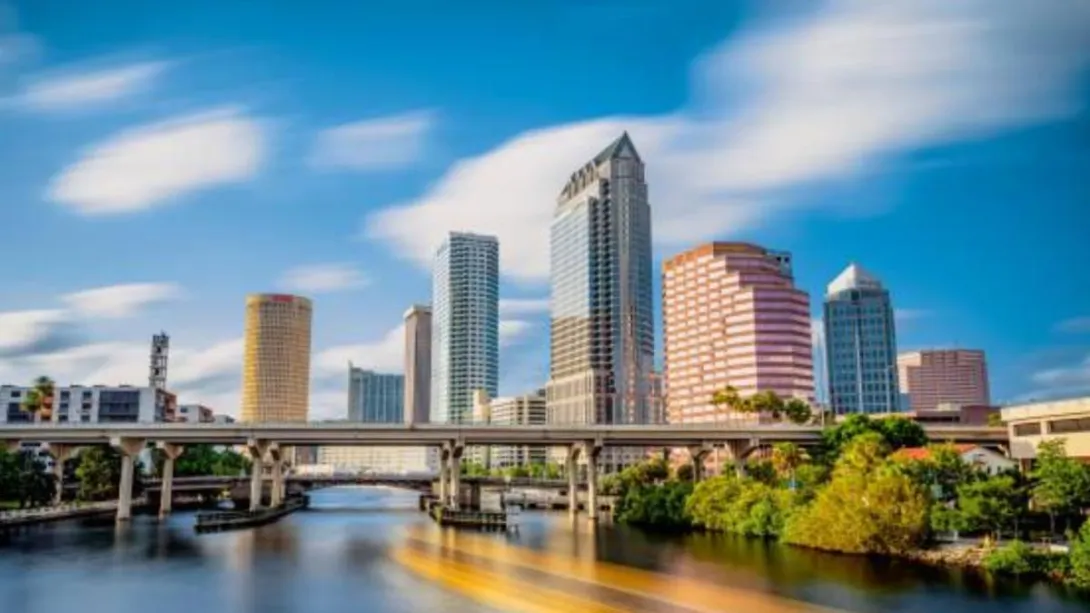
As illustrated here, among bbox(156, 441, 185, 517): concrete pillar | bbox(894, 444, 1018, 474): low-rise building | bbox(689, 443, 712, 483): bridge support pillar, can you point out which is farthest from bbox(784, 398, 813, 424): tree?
bbox(156, 441, 185, 517): concrete pillar

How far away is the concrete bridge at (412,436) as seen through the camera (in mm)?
139125

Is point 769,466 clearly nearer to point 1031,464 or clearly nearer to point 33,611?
point 1031,464

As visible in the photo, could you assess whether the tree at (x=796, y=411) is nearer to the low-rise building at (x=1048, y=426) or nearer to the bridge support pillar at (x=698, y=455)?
the bridge support pillar at (x=698, y=455)

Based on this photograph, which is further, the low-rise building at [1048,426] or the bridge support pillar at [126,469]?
the bridge support pillar at [126,469]

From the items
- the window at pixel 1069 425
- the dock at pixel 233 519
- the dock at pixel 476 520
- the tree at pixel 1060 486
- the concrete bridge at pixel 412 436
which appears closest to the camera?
the tree at pixel 1060 486

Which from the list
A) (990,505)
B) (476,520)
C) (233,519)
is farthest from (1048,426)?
(233,519)

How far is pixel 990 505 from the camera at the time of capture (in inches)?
3177

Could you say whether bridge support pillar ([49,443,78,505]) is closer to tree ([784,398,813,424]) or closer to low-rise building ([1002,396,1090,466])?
tree ([784,398,813,424])

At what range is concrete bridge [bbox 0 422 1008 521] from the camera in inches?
5477

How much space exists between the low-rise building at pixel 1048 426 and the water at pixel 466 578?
46013mm

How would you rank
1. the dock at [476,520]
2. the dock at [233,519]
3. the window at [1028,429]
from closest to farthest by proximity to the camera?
the dock at [233,519] < the window at [1028,429] < the dock at [476,520]

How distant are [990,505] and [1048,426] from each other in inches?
1902

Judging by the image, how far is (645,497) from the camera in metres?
141

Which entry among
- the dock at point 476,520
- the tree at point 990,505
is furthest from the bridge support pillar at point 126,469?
the tree at point 990,505
